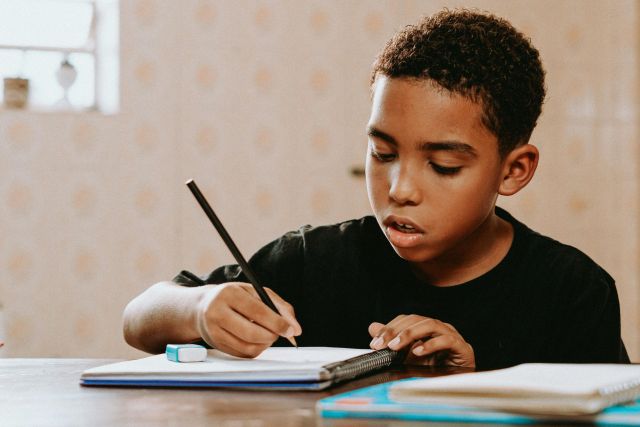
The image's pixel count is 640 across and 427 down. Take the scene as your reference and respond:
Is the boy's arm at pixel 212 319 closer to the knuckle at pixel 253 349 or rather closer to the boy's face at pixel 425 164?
the knuckle at pixel 253 349

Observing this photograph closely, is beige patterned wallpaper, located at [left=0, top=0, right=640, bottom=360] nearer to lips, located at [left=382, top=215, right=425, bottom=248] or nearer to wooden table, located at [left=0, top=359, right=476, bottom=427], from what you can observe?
lips, located at [left=382, top=215, right=425, bottom=248]

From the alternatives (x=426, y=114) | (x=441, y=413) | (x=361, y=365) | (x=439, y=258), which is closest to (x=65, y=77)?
(x=439, y=258)

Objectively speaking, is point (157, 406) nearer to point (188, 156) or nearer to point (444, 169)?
point (444, 169)

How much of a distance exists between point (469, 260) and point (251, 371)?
0.60m

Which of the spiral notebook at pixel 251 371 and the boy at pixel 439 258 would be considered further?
the boy at pixel 439 258

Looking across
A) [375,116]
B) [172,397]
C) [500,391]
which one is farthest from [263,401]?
[375,116]

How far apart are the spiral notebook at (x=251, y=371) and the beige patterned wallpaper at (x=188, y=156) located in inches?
75.4

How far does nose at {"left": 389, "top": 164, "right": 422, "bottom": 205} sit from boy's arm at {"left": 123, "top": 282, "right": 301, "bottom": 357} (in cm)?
21

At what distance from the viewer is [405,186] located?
1139mm

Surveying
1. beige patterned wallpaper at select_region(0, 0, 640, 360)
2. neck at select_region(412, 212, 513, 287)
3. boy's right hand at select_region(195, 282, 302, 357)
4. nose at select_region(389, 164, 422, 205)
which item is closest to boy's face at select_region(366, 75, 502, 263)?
nose at select_region(389, 164, 422, 205)

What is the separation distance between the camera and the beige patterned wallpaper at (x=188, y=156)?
9.20 feet

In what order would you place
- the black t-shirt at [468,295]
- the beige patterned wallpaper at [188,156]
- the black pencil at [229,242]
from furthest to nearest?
1. the beige patterned wallpaper at [188,156]
2. the black t-shirt at [468,295]
3. the black pencil at [229,242]

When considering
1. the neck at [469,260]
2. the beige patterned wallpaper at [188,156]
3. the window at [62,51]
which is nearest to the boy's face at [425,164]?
the neck at [469,260]

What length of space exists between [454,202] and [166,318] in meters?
A: 0.42
